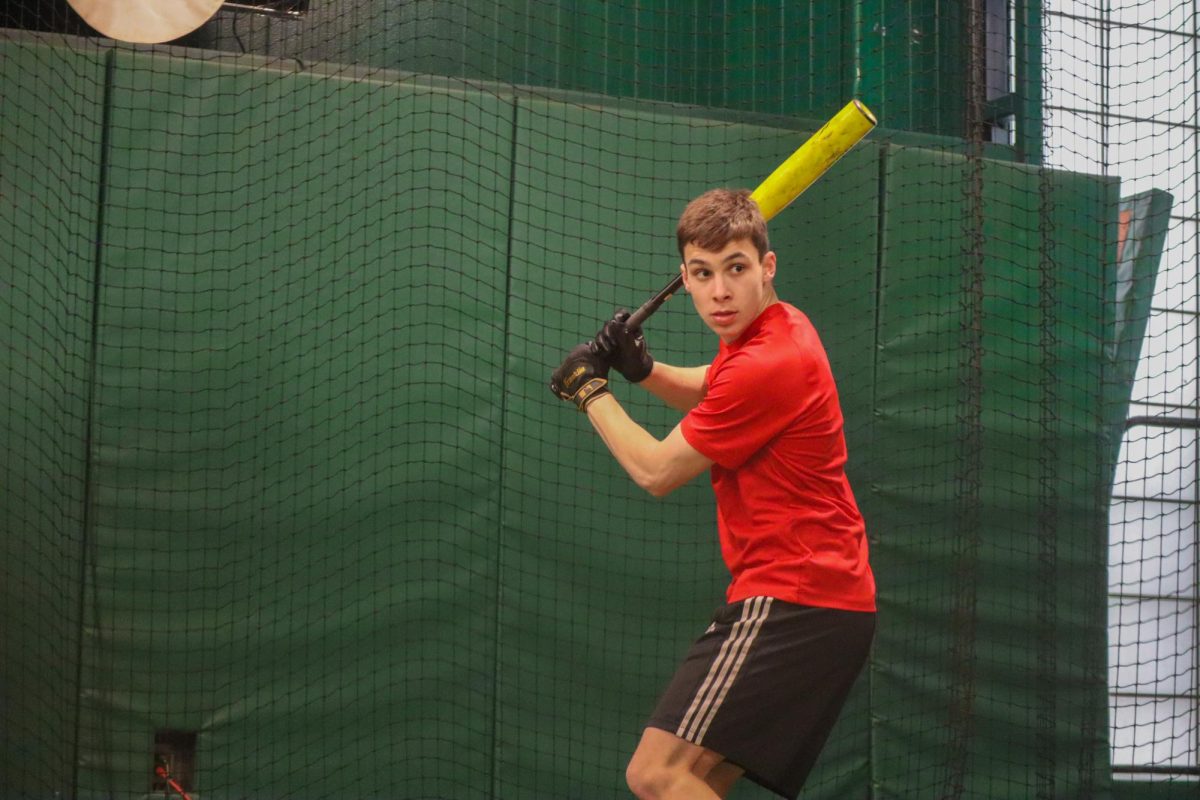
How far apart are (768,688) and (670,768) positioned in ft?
0.79

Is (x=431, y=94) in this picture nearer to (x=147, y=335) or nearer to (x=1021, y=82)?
(x=147, y=335)

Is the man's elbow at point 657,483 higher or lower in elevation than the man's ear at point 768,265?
lower

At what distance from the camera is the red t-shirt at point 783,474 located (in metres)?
2.63

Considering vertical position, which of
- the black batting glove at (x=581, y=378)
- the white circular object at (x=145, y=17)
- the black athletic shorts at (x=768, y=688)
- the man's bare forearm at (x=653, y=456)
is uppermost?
the white circular object at (x=145, y=17)

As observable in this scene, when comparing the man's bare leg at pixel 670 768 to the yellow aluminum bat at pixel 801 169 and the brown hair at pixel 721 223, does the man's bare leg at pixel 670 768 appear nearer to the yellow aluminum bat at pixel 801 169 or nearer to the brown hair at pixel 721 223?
the brown hair at pixel 721 223

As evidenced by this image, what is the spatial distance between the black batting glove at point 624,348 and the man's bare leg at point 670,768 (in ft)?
2.89

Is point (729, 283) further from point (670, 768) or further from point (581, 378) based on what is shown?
point (670, 768)

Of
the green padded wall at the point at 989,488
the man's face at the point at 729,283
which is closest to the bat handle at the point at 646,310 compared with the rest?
the man's face at the point at 729,283

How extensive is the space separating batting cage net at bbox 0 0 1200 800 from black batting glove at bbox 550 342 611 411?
2244 mm

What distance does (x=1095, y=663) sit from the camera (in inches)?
222

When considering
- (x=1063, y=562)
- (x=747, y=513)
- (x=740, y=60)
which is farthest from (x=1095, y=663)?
(x=747, y=513)

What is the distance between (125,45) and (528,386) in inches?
78.5

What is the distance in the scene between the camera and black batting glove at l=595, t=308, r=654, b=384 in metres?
3.07

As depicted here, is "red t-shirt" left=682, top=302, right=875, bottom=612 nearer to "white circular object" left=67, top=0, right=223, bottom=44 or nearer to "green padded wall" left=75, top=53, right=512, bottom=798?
"green padded wall" left=75, top=53, right=512, bottom=798
